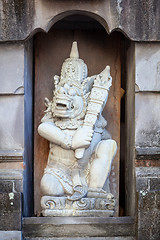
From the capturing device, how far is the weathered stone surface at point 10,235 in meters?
9.66

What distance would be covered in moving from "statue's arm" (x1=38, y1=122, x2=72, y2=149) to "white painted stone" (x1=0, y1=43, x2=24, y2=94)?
0.59m

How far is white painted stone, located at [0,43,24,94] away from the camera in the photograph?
10188 millimetres

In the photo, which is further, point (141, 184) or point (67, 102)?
point (67, 102)

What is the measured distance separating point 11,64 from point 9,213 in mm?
1989

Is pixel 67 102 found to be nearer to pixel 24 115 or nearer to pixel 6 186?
pixel 24 115

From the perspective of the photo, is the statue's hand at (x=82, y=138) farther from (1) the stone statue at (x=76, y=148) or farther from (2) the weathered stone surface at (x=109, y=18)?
(2) the weathered stone surface at (x=109, y=18)

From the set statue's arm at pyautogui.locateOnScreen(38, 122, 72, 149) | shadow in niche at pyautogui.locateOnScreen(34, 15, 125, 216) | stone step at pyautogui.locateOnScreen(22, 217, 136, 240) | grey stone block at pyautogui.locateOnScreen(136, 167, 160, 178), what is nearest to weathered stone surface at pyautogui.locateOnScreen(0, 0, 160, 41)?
shadow in niche at pyautogui.locateOnScreen(34, 15, 125, 216)

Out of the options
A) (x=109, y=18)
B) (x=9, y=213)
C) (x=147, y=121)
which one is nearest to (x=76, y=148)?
(x=147, y=121)

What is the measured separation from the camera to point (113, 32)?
439 inches

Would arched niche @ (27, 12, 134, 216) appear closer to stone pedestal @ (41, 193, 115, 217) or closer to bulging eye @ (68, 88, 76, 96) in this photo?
bulging eye @ (68, 88, 76, 96)

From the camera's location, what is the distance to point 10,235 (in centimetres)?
967

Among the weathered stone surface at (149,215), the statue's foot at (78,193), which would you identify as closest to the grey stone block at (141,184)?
the weathered stone surface at (149,215)

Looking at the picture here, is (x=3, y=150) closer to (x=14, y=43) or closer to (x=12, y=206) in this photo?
(x=12, y=206)

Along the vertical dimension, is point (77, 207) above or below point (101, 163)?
below
